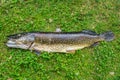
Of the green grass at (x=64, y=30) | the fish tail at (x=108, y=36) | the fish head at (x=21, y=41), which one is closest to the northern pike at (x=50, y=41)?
the fish head at (x=21, y=41)

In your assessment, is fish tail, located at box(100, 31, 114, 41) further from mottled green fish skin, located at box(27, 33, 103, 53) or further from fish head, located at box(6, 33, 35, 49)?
fish head, located at box(6, 33, 35, 49)

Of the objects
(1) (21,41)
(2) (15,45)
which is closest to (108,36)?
(1) (21,41)

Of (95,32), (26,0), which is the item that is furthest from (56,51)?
(26,0)

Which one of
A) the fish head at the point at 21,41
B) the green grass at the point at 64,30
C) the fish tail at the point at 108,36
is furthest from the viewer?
the fish tail at the point at 108,36

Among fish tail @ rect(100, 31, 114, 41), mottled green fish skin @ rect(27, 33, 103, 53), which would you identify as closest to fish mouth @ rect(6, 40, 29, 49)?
mottled green fish skin @ rect(27, 33, 103, 53)

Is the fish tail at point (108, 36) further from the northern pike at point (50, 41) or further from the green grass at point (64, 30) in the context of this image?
the northern pike at point (50, 41)

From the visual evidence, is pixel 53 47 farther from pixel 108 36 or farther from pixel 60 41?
pixel 108 36

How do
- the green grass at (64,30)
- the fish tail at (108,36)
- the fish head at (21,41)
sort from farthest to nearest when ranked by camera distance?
1. the fish tail at (108,36)
2. the fish head at (21,41)
3. the green grass at (64,30)
